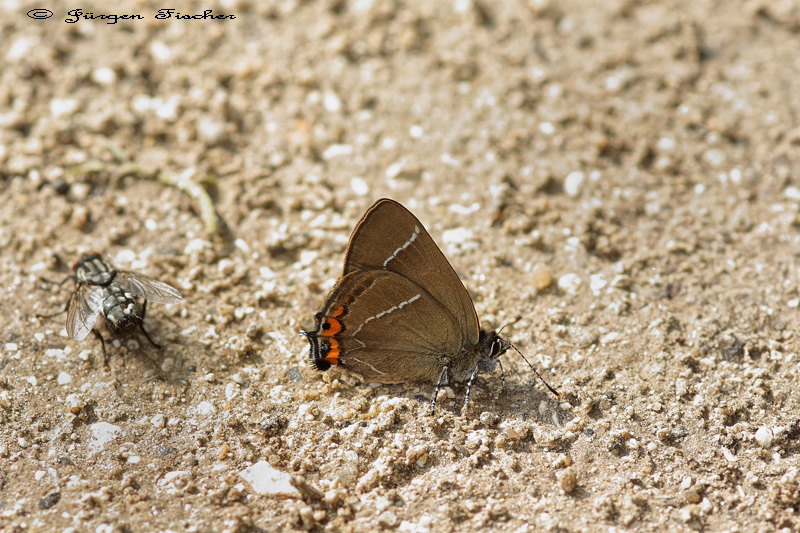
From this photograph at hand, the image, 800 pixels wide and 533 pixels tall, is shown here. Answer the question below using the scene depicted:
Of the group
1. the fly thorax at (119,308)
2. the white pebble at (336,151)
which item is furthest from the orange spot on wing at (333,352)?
the white pebble at (336,151)

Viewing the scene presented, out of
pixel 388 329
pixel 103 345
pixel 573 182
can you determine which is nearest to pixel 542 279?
pixel 573 182

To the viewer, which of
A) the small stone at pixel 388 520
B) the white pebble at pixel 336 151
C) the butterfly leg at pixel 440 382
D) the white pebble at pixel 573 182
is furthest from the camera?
the white pebble at pixel 336 151

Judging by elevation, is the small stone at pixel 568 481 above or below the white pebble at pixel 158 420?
above

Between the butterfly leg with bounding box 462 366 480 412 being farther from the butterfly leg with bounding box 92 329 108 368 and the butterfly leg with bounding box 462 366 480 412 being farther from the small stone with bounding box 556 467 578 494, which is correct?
the butterfly leg with bounding box 92 329 108 368

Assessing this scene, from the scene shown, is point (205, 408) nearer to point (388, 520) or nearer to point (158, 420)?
point (158, 420)

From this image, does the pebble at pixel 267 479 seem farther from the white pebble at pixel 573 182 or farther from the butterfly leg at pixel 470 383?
the white pebble at pixel 573 182

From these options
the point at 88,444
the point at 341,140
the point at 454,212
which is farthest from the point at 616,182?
the point at 88,444
